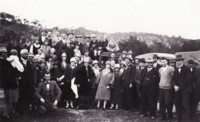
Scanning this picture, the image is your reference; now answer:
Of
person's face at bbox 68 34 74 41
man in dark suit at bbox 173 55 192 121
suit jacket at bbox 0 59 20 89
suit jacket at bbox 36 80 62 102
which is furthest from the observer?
person's face at bbox 68 34 74 41

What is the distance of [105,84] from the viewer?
11.5 metres

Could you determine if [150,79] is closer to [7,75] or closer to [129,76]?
[129,76]

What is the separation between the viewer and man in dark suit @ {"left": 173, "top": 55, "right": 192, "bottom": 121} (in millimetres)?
8375

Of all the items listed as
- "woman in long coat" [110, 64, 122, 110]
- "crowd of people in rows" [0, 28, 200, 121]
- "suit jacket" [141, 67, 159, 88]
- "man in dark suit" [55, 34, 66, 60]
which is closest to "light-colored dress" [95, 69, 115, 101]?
"crowd of people in rows" [0, 28, 200, 121]

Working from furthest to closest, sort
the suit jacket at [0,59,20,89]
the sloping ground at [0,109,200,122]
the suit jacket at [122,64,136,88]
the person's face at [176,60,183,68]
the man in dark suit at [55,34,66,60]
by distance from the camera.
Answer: the man in dark suit at [55,34,66,60], the suit jacket at [122,64,136,88], the person's face at [176,60,183,68], the sloping ground at [0,109,200,122], the suit jacket at [0,59,20,89]

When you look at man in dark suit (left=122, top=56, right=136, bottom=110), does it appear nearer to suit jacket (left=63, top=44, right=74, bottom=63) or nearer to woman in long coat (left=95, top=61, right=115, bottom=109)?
woman in long coat (left=95, top=61, right=115, bottom=109)

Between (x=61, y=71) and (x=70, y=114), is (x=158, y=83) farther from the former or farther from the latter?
(x=61, y=71)

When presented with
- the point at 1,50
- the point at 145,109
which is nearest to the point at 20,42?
the point at 1,50

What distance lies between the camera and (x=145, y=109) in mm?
9641

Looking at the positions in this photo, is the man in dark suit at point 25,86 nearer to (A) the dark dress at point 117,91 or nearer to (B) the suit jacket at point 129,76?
(A) the dark dress at point 117,91

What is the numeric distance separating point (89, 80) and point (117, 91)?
3.55ft

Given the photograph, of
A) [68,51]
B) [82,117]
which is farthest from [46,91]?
[68,51]

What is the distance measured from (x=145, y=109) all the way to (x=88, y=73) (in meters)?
2.64

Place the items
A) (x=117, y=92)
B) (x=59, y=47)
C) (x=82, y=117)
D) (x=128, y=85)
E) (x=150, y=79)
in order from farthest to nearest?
(x=59, y=47) < (x=117, y=92) < (x=128, y=85) < (x=150, y=79) < (x=82, y=117)
